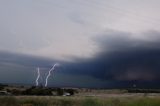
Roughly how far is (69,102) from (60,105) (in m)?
6.24

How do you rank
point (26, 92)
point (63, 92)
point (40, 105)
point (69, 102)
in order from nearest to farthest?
point (40, 105), point (69, 102), point (26, 92), point (63, 92)

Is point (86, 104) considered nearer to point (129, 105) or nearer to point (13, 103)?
point (129, 105)

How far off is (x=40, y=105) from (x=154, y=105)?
20.0 m

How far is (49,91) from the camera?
11938 centimetres

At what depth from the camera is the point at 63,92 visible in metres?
128

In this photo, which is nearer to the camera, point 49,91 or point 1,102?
point 1,102

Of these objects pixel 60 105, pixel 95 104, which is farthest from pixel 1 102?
pixel 95 104

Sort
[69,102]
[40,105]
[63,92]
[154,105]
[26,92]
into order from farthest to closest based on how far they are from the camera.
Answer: [63,92], [26,92], [69,102], [40,105], [154,105]

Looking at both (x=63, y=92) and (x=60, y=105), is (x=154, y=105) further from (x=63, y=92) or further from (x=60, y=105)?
(x=63, y=92)

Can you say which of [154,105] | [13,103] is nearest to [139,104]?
[154,105]

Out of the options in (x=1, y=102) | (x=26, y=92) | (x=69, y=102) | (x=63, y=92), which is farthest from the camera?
(x=63, y=92)

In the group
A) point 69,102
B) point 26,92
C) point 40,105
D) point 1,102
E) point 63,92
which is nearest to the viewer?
point 1,102

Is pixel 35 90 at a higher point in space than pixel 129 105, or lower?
higher

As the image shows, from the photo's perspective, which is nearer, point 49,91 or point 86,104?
point 86,104
